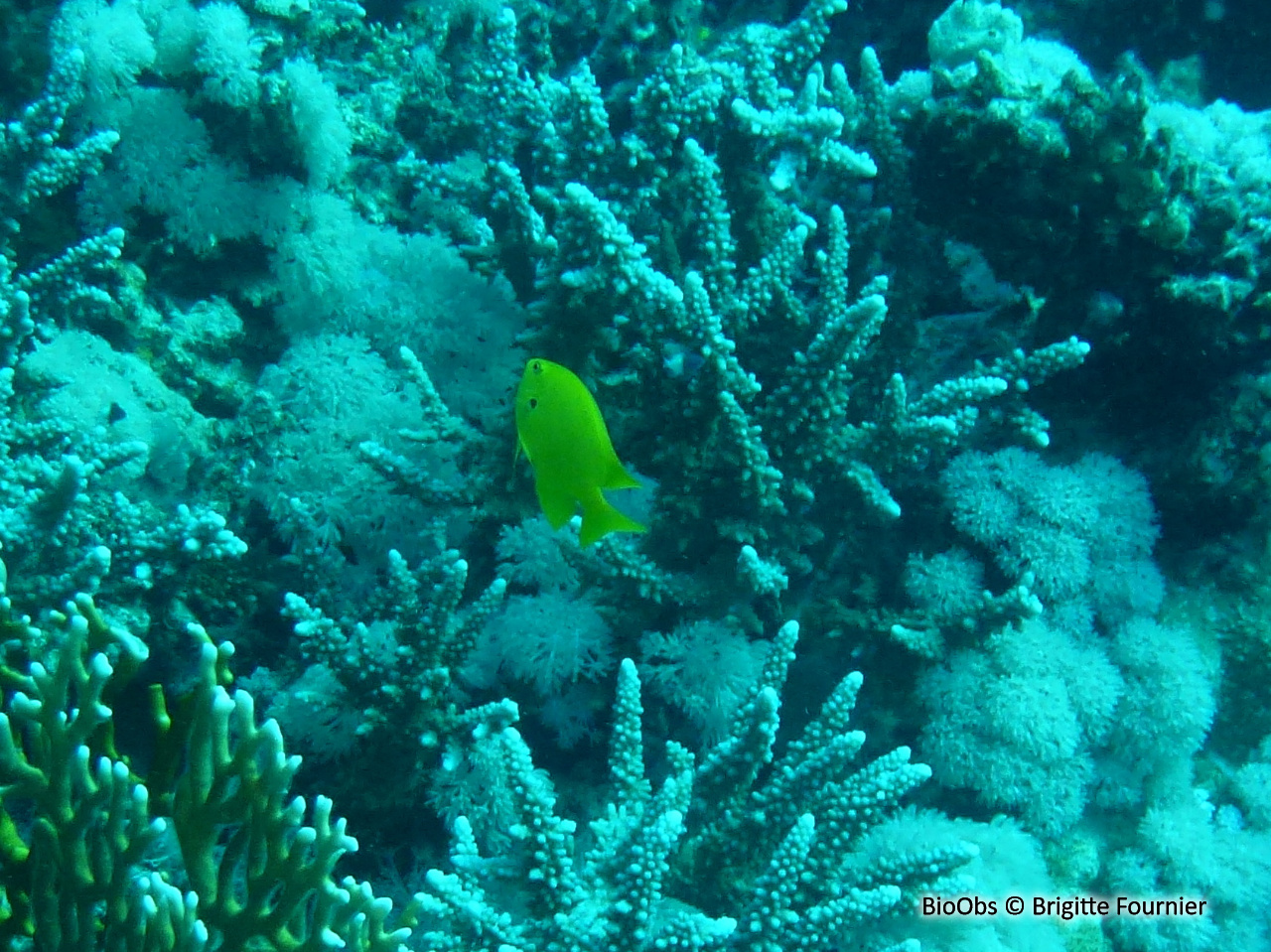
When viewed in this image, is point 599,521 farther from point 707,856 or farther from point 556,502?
point 707,856

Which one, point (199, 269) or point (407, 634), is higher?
point (199, 269)

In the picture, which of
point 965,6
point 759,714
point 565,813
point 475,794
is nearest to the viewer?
point 759,714

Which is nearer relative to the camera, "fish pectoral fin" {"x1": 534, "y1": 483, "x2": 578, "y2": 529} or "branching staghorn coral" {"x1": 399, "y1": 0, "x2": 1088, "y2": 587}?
"fish pectoral fin" {"x1": 534, "y1": 483, "x2": 578, "y2": 529}

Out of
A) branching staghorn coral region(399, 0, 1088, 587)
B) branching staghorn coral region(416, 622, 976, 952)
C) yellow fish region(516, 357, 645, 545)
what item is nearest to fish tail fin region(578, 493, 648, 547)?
yellow fish region(516, 357, 645, 545)

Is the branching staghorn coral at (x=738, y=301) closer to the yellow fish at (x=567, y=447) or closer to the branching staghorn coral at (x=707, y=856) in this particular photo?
the branching staghorn coral at (x=707, y=856)

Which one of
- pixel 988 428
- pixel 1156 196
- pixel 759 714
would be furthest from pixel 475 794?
pixel 1156 196

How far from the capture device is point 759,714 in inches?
101

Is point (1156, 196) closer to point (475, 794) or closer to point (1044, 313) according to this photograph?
point (1044, 313)

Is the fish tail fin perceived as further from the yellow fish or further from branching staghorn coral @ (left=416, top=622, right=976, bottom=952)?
branching staghorn coral @ (left=416, top=622, right=976, bottom=952)

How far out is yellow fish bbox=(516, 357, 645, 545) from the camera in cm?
210

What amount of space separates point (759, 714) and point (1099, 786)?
2.01 meters

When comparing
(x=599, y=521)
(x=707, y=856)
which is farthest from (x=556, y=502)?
(x=707, y=856)

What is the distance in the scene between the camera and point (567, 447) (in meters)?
2.10

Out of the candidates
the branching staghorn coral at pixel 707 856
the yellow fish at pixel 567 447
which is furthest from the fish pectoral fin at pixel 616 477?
the branching staghorn coral at pixel 707 856
